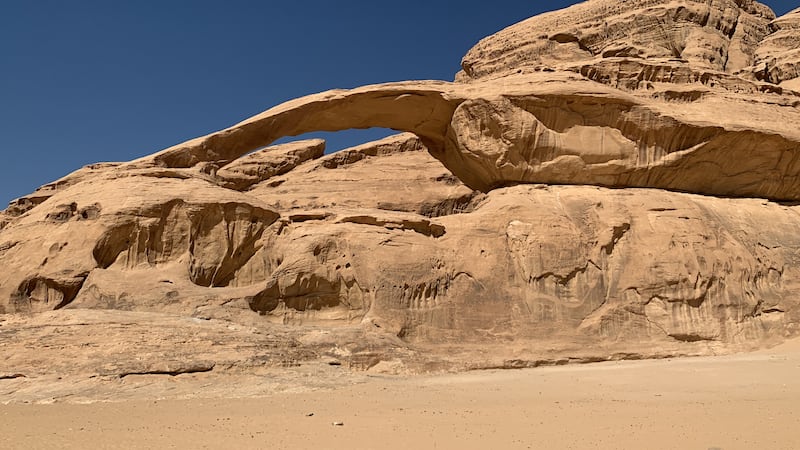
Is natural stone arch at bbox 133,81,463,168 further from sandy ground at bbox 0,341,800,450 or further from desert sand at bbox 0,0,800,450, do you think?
sandy ground at bbox 0,341,800,450

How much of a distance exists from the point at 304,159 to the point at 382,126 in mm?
8199

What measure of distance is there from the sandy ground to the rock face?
2.08 meters

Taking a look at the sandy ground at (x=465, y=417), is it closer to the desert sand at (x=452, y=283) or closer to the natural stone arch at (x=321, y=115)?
the desert sand at (x=452, y=283)

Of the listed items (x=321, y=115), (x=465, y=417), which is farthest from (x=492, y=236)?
(x=465, y=417)

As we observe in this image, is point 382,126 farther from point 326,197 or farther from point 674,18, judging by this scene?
point 674,18

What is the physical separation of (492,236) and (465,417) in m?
7.52

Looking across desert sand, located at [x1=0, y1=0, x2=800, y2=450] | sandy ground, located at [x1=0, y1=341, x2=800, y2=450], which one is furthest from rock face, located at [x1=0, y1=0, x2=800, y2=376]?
sandy ground, located at [x1=0, y1=341, x2=800, y2=450]

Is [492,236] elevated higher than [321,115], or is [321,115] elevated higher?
[321,115]

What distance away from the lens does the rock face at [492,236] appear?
11711 millimetres

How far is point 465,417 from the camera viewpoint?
654 cm

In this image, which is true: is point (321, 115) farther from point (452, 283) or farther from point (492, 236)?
point (452, 283)

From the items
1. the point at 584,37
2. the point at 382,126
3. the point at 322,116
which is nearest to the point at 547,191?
the point at 382,126

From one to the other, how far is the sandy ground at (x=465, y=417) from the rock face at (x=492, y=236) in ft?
6.81

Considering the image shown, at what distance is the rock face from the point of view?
461 inches
